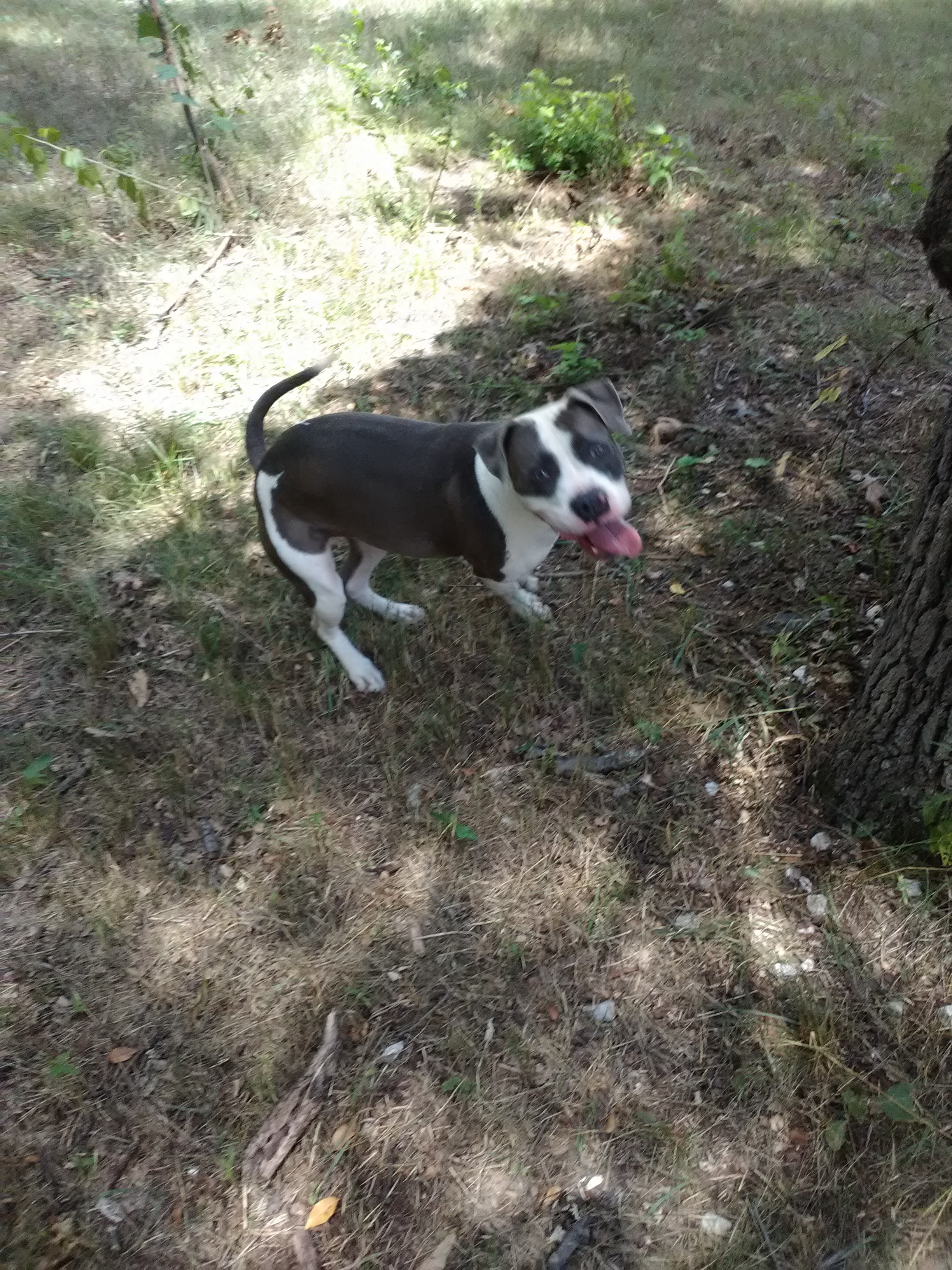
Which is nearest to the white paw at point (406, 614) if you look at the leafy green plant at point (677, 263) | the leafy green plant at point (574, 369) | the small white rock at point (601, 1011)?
the leafy green plant at point (574, 369)

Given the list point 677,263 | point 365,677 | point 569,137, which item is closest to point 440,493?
point 365,677

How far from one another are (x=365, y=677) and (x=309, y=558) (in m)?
0.56

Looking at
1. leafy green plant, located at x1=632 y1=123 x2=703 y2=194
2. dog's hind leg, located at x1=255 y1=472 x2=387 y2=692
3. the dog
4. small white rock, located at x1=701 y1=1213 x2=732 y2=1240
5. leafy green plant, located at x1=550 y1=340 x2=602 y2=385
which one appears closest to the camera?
small white rock, located at x1=701 y1=1213 x2=732 y2=1240

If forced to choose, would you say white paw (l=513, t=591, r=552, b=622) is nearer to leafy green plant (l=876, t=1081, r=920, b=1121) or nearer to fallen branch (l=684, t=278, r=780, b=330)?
leafy green plant (l=876, t=1081, r=920, b=1121)

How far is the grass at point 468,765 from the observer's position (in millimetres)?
2180

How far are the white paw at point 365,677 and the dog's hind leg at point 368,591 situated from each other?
0.28 meters

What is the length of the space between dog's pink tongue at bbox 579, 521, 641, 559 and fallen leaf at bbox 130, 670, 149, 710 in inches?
81.4

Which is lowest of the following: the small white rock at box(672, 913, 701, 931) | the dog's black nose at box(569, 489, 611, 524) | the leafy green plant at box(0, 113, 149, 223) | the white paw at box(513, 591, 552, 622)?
the small white rock at box(672, 913, 701, 931)

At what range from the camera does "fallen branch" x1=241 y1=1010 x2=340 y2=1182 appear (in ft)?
7.39

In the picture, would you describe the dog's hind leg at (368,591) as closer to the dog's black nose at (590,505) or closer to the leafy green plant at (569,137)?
the dog's black nose at (590,505)

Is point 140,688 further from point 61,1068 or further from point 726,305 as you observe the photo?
point 726,305

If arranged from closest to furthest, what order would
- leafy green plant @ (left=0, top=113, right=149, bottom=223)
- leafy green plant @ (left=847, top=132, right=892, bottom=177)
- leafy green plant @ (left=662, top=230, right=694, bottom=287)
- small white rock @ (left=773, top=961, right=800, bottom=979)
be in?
small white rock @ (left=773, top=961, right=800, bottom=979)
leafy green plant @ (left=0, top=113, right=149, bottom=223)
leafy green plant @ (left=662, top=230, right=694, bottom=287)
leafy green plant @ (left=847, top=132, right=892, bottom=177)

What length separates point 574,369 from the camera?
429cm

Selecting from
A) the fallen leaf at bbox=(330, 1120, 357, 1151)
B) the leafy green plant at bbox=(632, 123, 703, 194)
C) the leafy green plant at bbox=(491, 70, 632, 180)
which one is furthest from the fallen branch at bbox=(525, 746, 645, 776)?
the leafy green plant at bbox=(491, 70, 632, 180)
